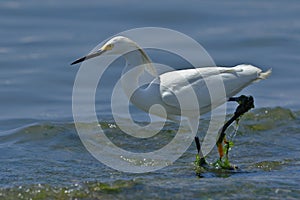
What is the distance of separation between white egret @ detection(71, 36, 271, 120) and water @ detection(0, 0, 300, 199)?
0.83 m

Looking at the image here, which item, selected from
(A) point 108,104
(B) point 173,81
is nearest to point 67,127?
(A) point 108,104

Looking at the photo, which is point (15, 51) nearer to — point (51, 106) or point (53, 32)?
point (53, 32)

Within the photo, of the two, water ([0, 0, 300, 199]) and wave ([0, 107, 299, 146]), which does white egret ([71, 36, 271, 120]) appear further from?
wave ([0, 107, 299, 146])

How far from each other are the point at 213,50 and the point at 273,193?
7620mm

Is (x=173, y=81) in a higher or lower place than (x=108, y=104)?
higher

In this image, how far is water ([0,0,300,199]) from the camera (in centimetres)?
844

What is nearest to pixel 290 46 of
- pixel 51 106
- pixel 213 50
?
pixel 213 50

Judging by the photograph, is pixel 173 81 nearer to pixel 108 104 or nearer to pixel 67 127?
pixel 67 127

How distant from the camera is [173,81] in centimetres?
932

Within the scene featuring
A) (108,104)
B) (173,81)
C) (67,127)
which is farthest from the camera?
(108,104)

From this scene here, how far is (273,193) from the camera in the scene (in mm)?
8094

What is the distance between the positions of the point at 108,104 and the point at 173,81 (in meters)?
4.12

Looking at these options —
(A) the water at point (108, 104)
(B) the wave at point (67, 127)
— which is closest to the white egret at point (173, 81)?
(A) the water at point (108, 104)

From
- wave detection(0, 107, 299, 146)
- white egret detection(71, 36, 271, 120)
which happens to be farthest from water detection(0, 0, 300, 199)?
white egret detection(71, 36, 271, 120)
